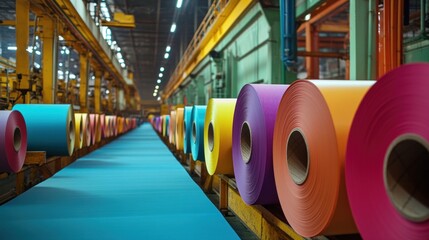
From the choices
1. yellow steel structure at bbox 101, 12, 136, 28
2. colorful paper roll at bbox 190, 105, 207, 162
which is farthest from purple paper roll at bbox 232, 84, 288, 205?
yellow steel structure at bbox 101, 12, 136, 28

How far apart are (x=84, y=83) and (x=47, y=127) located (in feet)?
20.2

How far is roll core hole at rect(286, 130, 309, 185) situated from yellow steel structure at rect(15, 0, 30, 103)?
5.36 m

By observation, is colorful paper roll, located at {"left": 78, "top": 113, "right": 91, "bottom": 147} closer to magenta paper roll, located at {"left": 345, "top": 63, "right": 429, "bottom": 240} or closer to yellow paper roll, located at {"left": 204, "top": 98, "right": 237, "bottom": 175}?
yellow paper roll, located at {"left": 204, "top": 98, "right": 237, "bottom": 175}

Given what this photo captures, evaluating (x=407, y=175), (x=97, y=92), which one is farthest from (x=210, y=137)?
(x=97, y=92)

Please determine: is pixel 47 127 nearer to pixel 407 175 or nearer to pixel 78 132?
pixel 78 132

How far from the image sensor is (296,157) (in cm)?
213

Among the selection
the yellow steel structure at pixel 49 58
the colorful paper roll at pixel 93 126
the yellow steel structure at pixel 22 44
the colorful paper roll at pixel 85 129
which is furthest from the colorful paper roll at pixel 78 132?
the colorful paper roll at pixel 93 126

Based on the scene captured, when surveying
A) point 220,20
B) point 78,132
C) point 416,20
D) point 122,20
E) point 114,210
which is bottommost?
point 114,210

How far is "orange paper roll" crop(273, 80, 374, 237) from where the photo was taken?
1563 millimetres

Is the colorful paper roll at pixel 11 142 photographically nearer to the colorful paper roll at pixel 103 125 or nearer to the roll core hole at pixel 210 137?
the roll core hole at pixel 210 137

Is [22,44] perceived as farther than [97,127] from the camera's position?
No

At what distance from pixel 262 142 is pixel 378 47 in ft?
8.88

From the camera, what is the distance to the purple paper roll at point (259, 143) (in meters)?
2.36

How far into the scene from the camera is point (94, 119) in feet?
30.2
